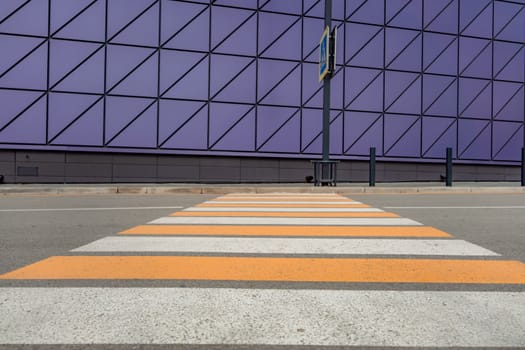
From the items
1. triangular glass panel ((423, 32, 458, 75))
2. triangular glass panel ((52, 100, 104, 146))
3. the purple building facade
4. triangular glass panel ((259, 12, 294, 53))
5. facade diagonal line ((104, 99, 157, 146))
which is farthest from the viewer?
triangular glass panel ((423, 32, 458, 75))

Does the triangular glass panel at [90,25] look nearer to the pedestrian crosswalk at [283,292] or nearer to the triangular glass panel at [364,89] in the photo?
the triangular glass panel at [364,89]

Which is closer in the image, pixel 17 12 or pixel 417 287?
pixel 417 287

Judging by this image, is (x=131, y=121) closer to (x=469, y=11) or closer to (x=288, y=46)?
(x=288, y=46)

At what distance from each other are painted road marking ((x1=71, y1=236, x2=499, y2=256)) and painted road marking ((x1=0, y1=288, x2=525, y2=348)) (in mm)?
1205

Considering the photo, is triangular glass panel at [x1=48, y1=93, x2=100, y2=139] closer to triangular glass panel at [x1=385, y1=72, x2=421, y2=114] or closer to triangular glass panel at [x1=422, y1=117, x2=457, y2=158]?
triangular glass panel at [x1=385, y1=72, x2=421, y2=114]

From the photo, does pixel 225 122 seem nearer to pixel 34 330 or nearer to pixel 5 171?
pixel 5 171

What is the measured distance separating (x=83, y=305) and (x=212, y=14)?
1629 cm

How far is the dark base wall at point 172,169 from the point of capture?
48.4 ft

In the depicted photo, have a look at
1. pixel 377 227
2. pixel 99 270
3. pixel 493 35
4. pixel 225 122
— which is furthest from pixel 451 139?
pixel 99 270

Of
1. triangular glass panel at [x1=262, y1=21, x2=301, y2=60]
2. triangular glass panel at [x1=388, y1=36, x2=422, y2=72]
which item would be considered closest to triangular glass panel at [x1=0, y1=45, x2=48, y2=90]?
triangular glass panel at [x1=262, y1=21, x2=301, y2=60]

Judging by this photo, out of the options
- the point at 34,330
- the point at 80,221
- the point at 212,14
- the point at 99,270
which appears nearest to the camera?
the point at 34,330

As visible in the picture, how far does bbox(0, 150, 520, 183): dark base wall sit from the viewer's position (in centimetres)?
1476

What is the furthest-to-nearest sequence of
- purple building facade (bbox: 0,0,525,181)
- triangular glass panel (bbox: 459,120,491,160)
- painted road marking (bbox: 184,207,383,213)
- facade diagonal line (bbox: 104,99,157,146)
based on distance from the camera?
triangular glass panel (bbox: 459,120,491,160) → facade diagonal line (bbox: 104,99,157,146) → purple building facade (bbox: 0,0,525,181) → painted road marking (bbox: 184,207,383,213)

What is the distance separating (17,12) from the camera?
14891 mm
